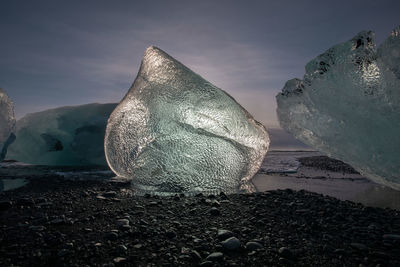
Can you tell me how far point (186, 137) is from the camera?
15.2 feet

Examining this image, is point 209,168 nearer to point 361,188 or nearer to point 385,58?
point 361,188

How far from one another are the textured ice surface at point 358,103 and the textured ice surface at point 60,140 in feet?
22.4

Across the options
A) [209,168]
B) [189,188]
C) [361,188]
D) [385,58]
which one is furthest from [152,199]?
[385,58]

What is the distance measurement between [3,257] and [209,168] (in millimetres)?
3099

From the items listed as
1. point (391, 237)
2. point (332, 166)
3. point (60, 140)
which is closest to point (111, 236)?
point (391, 237)

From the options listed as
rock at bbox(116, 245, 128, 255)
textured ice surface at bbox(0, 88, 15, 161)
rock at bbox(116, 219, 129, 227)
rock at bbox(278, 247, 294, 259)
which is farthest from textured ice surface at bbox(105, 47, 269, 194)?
textured ice surface at bbox(0, 88, 15, 161)

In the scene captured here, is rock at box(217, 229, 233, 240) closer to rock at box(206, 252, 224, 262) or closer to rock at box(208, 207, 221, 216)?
rock at box(206, 252, 224, 262)

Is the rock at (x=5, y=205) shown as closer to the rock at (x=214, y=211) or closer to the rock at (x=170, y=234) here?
the rock at (x=170, y=234)

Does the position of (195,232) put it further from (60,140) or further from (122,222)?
(60,140)

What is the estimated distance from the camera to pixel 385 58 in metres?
4.89

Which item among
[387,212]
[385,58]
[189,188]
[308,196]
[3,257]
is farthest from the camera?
[385,58]

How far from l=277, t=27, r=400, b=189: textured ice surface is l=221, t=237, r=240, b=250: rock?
3619 millimetres

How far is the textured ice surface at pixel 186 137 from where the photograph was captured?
15.1 feet

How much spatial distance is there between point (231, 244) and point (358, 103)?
13.3ft
